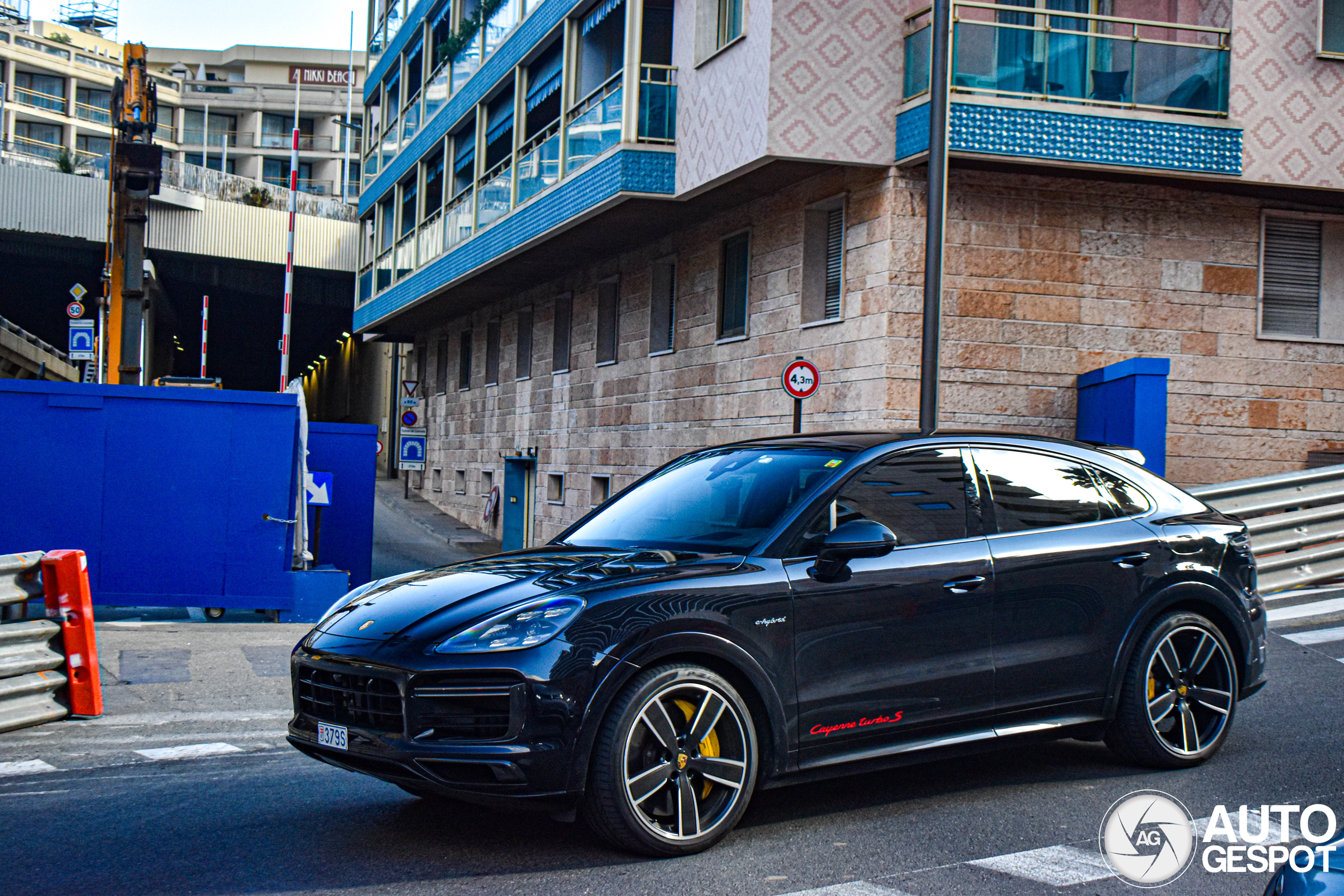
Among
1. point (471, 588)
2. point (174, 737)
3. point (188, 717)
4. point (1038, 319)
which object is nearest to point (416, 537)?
point (1038, 319)

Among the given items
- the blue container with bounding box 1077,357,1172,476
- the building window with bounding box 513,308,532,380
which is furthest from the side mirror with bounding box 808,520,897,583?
the building window with bounding box 513,308,532,380

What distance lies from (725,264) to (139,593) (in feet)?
29.6

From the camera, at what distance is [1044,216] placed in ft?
49.0

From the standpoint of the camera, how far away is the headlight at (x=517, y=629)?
4473mm

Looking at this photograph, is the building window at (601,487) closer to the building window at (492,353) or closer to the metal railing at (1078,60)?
the building window at (492,353)

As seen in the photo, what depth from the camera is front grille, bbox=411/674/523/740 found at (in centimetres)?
441

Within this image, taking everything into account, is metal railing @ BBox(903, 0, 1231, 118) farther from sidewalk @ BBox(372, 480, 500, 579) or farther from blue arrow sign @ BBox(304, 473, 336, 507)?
sidewalk @ BBox(372, 480, 500, 579)

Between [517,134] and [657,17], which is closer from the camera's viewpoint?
[657,17]

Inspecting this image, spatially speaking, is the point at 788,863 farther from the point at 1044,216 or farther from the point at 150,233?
the point at 150,233

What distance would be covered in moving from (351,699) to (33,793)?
195 centimetres

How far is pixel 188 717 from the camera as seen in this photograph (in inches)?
304

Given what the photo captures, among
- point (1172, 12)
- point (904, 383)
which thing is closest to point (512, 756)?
point (904, 383)

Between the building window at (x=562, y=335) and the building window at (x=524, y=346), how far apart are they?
1.58 m

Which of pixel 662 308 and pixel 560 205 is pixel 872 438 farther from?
pixel 662 308
